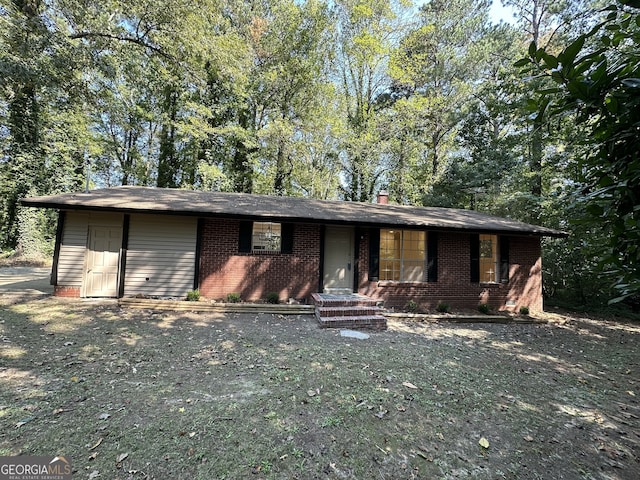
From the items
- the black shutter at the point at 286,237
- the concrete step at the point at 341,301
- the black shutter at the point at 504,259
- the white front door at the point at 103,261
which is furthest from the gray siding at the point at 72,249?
the black shutter at the point at 504,259

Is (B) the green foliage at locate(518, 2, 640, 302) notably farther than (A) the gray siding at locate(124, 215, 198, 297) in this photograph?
No

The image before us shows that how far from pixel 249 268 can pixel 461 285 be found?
22.0 ft

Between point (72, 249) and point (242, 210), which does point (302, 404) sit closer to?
point (242, 210)

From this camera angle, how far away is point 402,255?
30.6 feet

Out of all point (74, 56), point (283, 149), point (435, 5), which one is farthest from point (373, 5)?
point (74, 56)

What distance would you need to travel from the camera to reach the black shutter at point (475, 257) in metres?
9.34

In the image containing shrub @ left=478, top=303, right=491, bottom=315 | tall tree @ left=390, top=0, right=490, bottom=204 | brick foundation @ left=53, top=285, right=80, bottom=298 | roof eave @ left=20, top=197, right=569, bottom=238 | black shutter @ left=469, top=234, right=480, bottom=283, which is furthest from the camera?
tall tree @ left=390, top=0, right=490, bottom=204

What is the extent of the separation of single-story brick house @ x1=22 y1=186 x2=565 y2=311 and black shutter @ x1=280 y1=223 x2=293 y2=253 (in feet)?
0.10

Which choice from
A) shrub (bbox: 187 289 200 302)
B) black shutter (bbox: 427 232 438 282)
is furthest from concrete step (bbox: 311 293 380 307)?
shrub (bbox: 187 289 200 302)

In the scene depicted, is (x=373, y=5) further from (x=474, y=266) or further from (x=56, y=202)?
(x=56, y=202)

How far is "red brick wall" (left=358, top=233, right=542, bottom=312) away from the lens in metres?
8.89

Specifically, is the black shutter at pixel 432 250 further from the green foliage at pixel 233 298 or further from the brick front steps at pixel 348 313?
the green foliage at pixel 233 298

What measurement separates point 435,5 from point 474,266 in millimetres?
17909

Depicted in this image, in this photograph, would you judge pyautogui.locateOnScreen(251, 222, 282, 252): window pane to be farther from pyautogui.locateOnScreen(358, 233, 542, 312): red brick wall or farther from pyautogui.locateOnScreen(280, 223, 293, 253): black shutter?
pyautogui.locateOnScreen(358, 233, 542, 312): red brick wall
